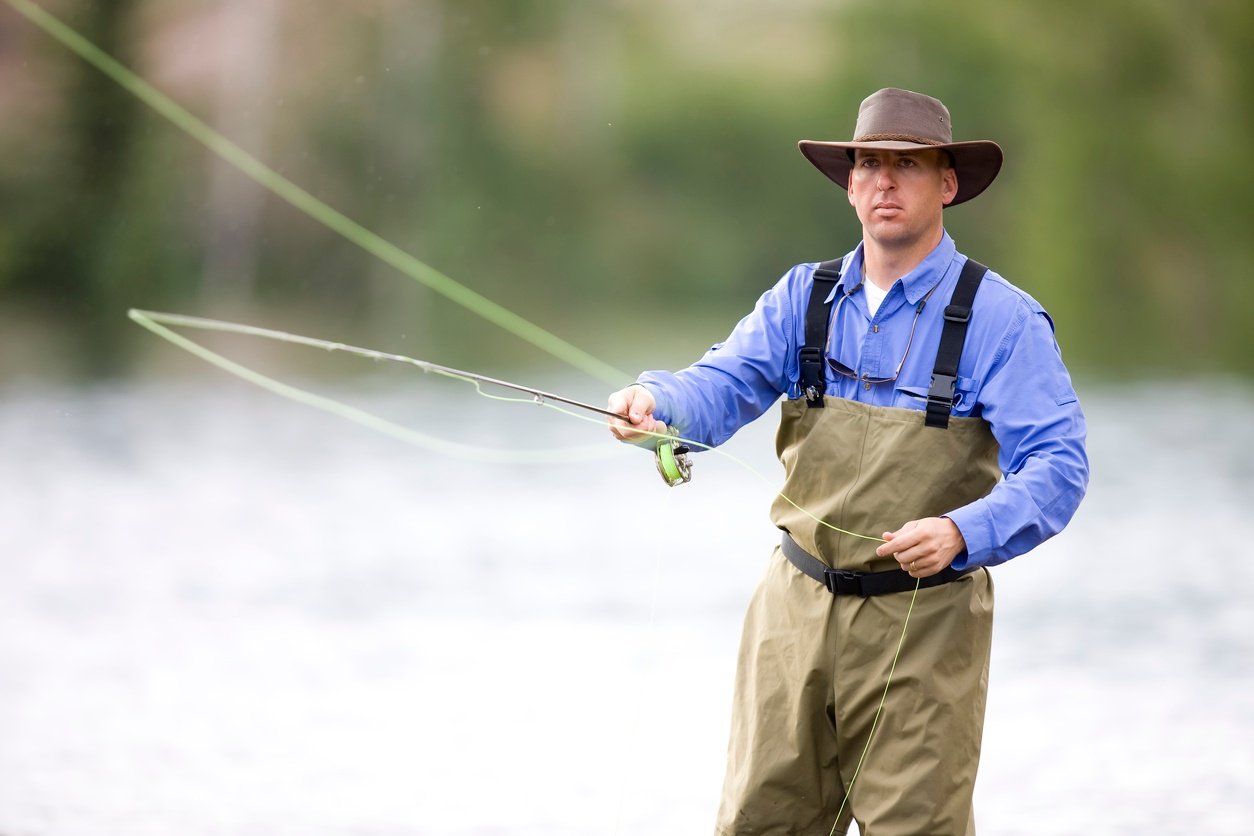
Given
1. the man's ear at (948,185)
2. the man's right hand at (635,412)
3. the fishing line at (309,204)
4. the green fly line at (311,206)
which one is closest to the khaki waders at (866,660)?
the man's right hand at (635,412)

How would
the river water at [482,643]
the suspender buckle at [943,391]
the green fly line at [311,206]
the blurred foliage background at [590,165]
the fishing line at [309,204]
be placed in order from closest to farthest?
1. the suspender buckle at [943,391]
2. the river water at [482,643]
3. the green fly line at [311,206]
4. the fishing line at [309,204]
5. the blurred foliage background at [590,165]

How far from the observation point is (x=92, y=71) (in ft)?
56.8

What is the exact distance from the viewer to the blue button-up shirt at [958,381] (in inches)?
94.3

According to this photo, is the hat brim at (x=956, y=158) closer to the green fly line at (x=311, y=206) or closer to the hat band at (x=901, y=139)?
the hat band at (x=901, y=139)

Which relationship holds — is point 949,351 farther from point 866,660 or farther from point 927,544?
point 866,660

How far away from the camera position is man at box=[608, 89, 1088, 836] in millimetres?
→ 2445

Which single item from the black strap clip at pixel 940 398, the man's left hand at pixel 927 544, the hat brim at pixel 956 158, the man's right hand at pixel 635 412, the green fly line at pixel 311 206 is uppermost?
the green fly line at pixel 311 206

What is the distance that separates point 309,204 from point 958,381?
A: 61.3ft

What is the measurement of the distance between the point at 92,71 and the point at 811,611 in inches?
646

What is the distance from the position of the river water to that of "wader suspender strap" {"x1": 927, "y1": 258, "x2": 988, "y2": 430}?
1.84 meters

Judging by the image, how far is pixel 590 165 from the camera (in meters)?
23.3

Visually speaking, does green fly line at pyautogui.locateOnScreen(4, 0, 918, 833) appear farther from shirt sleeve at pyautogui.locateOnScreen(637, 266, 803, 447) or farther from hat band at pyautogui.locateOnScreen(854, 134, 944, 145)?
hat band at pyautogui.locateOnScreen(854, 134, 944, 145)

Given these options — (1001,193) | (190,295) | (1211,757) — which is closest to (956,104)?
(1001,193)

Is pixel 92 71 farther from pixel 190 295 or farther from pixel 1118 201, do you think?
pixel 1118 201
